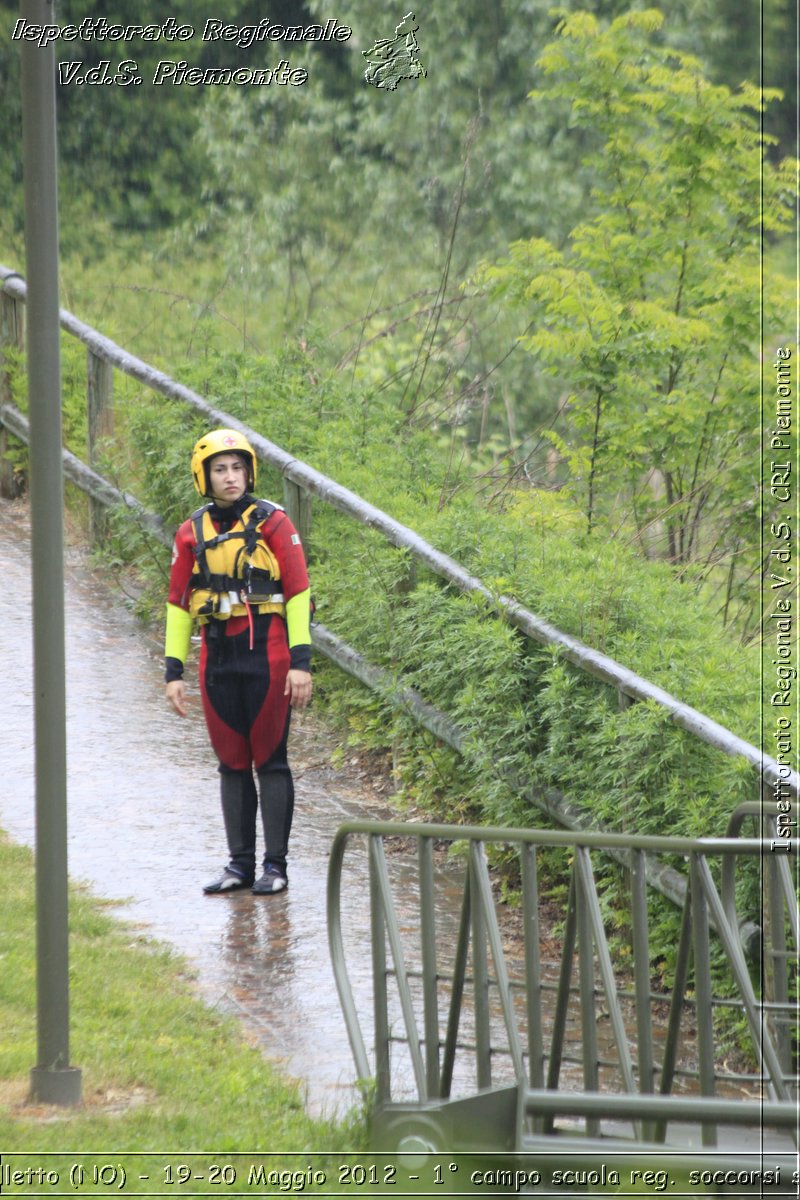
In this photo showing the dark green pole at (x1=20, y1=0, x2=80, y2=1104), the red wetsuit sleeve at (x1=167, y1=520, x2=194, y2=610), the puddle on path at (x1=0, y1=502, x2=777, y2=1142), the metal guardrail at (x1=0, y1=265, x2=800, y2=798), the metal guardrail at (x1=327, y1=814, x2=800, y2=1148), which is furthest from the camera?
the red wetsuit sleeve at (x1=167, y1=520, x2=194, y2=610)

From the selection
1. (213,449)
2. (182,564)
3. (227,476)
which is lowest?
(182,564)

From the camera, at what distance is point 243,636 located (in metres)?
6.43

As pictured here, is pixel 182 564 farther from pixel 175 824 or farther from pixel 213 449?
pixel 175 824

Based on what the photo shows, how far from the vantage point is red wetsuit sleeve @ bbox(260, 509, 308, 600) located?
20.9 feet

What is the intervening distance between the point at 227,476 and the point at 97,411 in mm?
4880

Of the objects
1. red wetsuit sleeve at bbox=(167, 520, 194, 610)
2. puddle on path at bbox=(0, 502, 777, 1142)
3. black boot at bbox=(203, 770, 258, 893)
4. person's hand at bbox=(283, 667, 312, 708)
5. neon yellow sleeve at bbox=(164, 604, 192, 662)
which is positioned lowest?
puddle on path at bbox=(0, 502, 777, 1142)

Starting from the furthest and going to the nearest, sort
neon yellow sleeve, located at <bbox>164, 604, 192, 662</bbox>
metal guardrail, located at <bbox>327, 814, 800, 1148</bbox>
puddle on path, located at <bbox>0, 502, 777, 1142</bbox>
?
1. neon yellow sleeve, located at <bbox>164, 604, 192, 662</bbox>
2. puddle on path, located at <bbox>0, 502, 777, 1142</bbox>
3. metal guardrail, located at <bbox>327, 814, 800, 1148</bbox>

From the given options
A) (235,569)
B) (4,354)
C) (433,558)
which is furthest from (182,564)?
(4,354)

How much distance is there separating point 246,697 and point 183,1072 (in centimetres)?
208

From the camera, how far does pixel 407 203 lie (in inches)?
836

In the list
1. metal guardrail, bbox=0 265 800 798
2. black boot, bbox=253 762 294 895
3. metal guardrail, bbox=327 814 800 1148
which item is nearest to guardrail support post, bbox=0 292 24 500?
metal guardrail, bbox=0 265 800 798

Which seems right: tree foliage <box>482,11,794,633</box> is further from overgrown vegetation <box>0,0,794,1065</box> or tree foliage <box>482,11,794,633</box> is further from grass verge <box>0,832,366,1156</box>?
grass verge <box>0,832,366,1156</box>

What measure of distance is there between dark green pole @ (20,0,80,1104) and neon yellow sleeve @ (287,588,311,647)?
6.93ft

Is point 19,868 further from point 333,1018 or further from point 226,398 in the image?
point 226,398
